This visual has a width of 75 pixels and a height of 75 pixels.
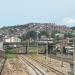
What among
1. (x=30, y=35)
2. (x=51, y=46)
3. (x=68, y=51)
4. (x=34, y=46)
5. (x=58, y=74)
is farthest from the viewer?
(x=30, y=35)

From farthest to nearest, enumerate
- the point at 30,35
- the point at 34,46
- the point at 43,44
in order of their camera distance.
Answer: the point at 30,35, the point at 34,46, the point at 43,44

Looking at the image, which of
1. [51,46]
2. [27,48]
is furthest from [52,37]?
[27,48]

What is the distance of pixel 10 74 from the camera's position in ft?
155

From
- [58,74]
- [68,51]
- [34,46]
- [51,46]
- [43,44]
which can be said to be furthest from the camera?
[34,46]

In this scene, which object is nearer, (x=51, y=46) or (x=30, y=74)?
(x=30, y=74)

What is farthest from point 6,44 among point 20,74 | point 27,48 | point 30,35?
point 20,74

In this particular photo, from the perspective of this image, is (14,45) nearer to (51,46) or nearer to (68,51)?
(51,46)

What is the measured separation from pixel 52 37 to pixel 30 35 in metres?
67.8

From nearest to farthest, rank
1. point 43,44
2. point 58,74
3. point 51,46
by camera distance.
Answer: point 58,74 → point 51,46 → point 43,44

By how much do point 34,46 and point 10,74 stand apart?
106329mm

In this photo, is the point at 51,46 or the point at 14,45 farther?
the point at 14,45

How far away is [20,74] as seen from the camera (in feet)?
156

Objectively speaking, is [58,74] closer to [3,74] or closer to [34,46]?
[3,74]

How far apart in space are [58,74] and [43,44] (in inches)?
3884
